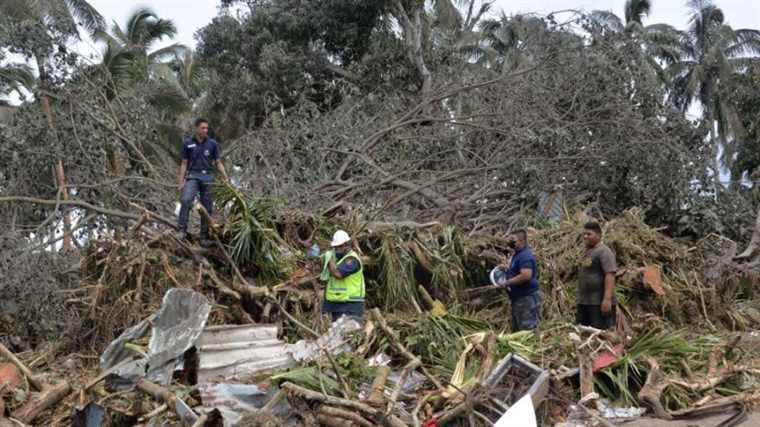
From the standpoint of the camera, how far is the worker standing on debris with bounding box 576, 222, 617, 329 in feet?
20.8

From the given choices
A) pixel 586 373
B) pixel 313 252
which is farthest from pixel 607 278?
pixel 313 252

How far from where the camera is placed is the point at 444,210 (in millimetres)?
9906

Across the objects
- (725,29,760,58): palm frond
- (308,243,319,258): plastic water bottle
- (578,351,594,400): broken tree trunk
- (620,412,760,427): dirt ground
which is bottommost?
(620,412,760,427): dirt ground

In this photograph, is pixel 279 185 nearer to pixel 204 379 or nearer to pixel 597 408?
pixel 204 379

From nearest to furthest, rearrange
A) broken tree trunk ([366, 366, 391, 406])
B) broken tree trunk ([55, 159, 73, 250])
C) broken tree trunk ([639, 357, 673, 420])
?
broken tree trunk ([366, 366, 391, 406]) < broken tree trunk ([639, 357, 673, 420]) < broken tree trunk ([55, 159, 73, 250])

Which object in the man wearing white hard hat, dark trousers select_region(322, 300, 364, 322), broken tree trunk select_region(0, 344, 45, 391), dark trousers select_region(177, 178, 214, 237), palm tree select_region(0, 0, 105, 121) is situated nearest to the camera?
broken tree trunk select_region(0, 344, 45, 391)

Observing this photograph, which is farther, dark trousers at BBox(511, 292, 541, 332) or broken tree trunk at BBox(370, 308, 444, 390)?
dark trousers at BBox(511, 292, 541, 332)

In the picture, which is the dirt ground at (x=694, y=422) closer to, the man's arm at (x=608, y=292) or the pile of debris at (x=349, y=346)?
the pile of debris at (x=349, y=346)

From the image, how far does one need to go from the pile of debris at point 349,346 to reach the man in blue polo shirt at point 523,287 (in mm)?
502

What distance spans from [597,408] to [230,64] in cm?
1467

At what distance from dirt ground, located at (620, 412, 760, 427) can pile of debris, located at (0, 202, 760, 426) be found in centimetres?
9

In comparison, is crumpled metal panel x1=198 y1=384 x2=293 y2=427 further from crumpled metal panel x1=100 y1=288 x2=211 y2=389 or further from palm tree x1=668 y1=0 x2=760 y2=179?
palm tree x1=668 y1=0 x2=760 y2=179

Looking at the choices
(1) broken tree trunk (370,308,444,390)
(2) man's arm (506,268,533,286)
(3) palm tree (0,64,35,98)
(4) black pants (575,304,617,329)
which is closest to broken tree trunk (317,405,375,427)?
(1) broken tree trunk (370,308,444,390)

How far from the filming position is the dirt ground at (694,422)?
4.82 meters
